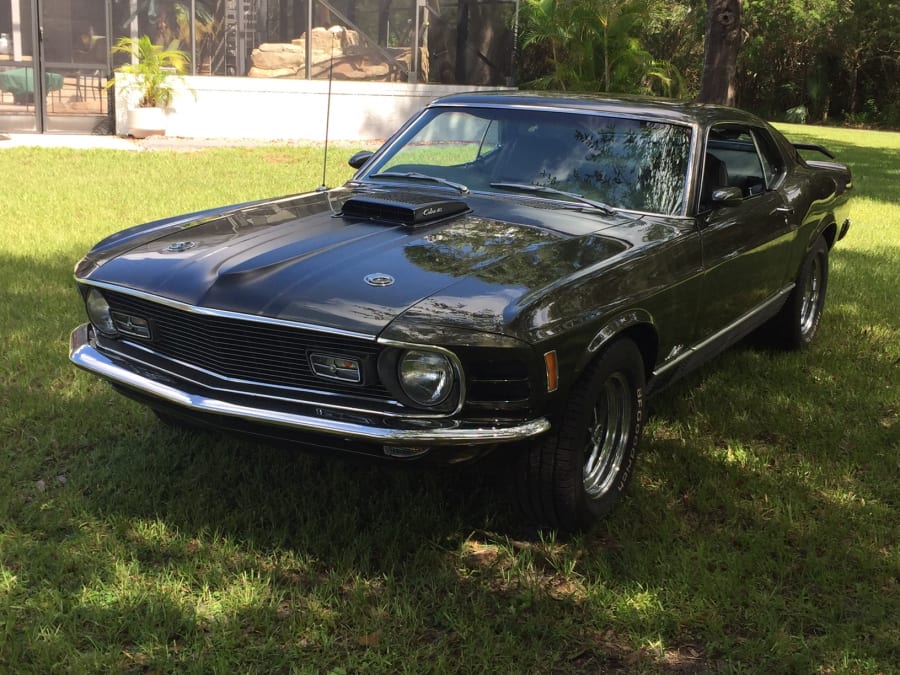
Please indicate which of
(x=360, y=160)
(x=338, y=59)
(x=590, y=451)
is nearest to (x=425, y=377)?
(x=590, y=451)

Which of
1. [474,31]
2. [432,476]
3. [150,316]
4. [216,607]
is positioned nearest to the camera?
[216,607]

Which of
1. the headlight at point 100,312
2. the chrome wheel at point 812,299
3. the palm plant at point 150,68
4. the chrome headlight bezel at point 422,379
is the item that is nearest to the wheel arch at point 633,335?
the chrome headlight bezel at point 422,379

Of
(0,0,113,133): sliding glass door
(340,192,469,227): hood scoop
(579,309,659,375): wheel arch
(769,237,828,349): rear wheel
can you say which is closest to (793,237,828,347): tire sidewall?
(769,237,828,349): rear wheel

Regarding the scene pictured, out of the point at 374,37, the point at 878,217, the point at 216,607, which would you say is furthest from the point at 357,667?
the point at 374,37

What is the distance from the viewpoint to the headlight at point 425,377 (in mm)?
2955

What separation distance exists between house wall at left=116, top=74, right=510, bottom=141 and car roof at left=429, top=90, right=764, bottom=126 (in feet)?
40.0

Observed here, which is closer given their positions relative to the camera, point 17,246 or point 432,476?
point 432,476

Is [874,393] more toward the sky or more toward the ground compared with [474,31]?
more toward the ground

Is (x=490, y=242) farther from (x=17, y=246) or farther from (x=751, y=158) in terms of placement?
(x=17, y=246)

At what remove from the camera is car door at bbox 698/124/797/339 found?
14.0ft

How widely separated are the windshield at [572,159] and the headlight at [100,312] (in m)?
1.58

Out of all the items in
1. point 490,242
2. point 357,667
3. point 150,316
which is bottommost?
point 357,667

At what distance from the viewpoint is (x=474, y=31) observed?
18.8 m

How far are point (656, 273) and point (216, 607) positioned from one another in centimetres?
203
